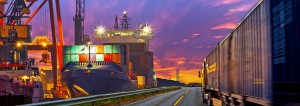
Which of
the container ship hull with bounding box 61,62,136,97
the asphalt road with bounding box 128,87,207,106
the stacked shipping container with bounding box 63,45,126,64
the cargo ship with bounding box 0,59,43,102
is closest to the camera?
the asphalt road with bounding box 128,87,207,106

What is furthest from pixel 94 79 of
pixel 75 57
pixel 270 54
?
pixel 270 54

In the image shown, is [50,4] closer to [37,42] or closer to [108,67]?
[37,42]

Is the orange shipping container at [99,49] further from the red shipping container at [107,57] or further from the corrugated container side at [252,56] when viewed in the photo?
the corrugated container side at [252,56]

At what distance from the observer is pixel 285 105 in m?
8.08

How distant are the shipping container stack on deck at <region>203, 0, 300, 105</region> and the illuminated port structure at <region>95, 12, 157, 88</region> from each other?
75.0 m

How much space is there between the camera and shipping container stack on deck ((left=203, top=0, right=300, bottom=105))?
7824 mm

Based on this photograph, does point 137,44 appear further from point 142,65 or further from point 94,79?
point 94,79

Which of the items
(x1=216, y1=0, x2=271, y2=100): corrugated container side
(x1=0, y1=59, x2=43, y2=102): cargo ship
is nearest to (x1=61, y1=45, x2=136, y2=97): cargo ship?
(x1=0, y1=59, x2=43, y2=102): cargo ship

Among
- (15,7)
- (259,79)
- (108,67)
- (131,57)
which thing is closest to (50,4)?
(15,7)

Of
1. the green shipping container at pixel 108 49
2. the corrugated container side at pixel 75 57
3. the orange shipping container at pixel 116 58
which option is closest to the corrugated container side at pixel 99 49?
the green shipping container at pixel 108 49

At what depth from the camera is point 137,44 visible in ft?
368

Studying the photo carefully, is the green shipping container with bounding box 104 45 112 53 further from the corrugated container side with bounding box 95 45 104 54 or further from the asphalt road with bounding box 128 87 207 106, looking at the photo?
the asphalt road with bounding box 128 87 207 106

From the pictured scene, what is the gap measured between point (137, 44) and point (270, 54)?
104 m

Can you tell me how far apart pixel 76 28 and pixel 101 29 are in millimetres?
19095
